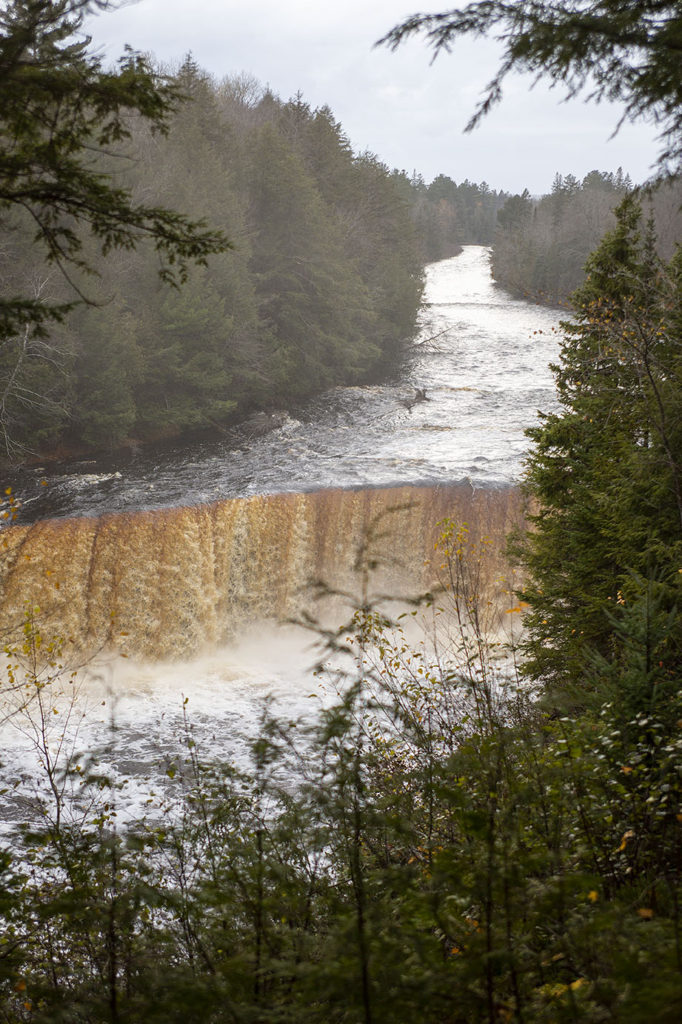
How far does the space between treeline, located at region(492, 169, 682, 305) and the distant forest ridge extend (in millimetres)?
9993

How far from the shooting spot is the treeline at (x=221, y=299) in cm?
1738

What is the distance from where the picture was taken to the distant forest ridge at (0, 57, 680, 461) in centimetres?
1741

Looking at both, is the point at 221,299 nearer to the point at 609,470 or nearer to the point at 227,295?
the point at 227,295

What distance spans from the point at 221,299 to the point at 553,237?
36305 mm

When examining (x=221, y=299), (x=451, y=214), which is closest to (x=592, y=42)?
(x=221, y=299)

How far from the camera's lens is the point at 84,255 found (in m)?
18.5

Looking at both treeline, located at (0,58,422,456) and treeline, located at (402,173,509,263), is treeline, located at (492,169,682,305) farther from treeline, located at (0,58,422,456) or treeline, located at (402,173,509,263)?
treeline, located at (0,58,422,456)

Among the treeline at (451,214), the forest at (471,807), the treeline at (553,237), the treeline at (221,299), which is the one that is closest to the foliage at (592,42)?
the forest at (471,807)

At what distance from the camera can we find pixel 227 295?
905 inches

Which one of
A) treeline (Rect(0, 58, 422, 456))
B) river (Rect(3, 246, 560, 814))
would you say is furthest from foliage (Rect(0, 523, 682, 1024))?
treeline (Rect(0, 58, 422, 456))

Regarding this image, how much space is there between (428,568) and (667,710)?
40.3 feet

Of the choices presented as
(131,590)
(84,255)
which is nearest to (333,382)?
(84,255)

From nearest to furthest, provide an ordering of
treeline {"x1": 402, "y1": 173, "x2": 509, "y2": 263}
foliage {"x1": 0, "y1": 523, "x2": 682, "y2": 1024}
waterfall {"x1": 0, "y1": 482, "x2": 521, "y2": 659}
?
foliage {"x1": 0, "y1": 523, "x2": 682, "y2": 1024} → waterfall {"x1": 0, "y1": 482, "x2": 521, "y2": 659} → treeline {"x1": 402, "y1": 173, "x2": 509, "y2": 263}

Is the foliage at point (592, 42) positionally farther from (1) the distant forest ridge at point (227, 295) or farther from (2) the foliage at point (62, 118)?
(1) the distant forest ridge at point (227, 295)
